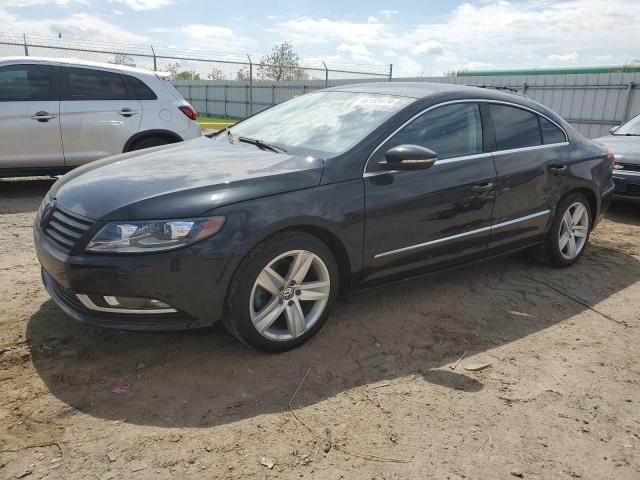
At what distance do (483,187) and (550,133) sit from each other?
3.81 feet

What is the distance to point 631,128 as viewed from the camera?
26.3 ft

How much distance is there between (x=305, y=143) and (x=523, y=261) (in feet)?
8.64

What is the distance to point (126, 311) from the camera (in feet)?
9.02

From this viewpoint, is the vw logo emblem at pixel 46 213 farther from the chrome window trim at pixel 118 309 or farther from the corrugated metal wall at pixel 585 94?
the corrugated metal wall at pixel 585 94

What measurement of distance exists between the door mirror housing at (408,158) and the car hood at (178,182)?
1.45 feet

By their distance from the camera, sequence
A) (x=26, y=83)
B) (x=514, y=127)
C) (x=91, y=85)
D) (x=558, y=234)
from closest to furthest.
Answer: (x=514, y=127) → (x=558, y=234) → (x=26, y=83) → (x=91, y=85)

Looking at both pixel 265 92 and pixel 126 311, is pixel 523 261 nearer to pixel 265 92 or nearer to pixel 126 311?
pixel 126 311

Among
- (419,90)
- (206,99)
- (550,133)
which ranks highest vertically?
(419,90)

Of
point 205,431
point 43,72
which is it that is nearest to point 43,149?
point 43,72

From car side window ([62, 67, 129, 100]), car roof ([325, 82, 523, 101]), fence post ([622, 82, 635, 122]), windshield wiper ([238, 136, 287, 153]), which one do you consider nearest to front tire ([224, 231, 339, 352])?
windshield wiper ([238, 136, 287, 153])

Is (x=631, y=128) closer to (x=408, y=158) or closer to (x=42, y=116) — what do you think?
(x=408, y=158)

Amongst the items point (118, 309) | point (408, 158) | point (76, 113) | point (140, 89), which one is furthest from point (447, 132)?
point (76, 113)

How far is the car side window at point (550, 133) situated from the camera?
14.8ft

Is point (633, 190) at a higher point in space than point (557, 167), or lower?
lower
